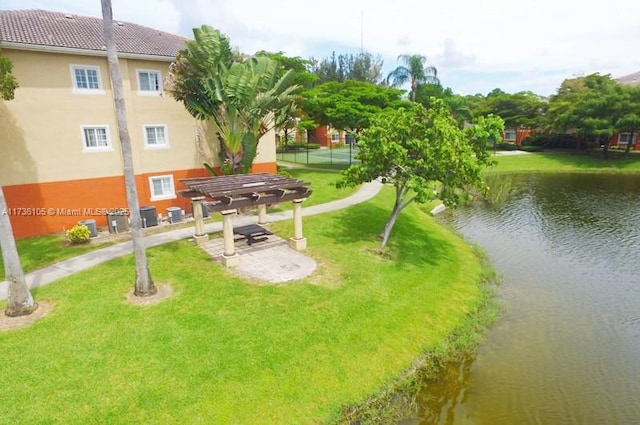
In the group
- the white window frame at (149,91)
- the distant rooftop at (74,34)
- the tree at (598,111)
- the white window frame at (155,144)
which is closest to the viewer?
the distant rooftop at (74,34)

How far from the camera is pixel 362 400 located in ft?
33.2

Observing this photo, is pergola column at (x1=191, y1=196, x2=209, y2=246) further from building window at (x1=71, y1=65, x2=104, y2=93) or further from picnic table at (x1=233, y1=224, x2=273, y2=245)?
building window at (x1=71, y1=65, x2=104, y2=93)

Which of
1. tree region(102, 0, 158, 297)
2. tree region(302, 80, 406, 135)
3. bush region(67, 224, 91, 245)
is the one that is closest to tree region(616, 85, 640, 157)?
tree region(302, 80, 406, 135)

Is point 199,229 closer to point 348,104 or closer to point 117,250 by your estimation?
point 117,250

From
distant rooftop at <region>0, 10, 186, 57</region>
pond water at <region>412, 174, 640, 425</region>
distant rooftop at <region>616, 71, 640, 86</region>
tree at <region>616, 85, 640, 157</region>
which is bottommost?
pond water at <region>412, 174, 640, 425</region>

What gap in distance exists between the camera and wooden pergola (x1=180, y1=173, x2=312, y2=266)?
48.8ft

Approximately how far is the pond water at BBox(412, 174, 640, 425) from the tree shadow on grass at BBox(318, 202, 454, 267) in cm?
332

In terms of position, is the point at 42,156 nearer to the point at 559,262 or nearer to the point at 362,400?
the point at 362,400

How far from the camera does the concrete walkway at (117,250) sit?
46.9ft

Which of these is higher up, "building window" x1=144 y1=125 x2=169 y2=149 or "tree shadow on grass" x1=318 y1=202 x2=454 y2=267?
"building window" x1=144 y1=125 x2=169 y2=149

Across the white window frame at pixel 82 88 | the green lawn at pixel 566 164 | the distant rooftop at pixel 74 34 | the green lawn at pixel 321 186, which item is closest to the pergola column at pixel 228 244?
the green lawn at pixel 321 186

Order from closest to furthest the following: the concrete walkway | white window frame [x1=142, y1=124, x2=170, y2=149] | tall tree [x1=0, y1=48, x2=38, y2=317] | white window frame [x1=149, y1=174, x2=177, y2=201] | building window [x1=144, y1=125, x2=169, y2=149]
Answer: tall tree [x1=0, y1=48, x2=38, y2=317]
the concrete walkway
white window frame [x1=142, y1=124, x2=170, y2=149]
building window [x1=144, y1=125, x2=169, y2=149]
white window frame [x1=149, y1=174, x2=177, y2=201]

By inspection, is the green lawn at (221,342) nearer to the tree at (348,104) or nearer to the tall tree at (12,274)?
the tall tree at (12,274)

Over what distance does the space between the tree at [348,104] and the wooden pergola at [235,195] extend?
18.6m
